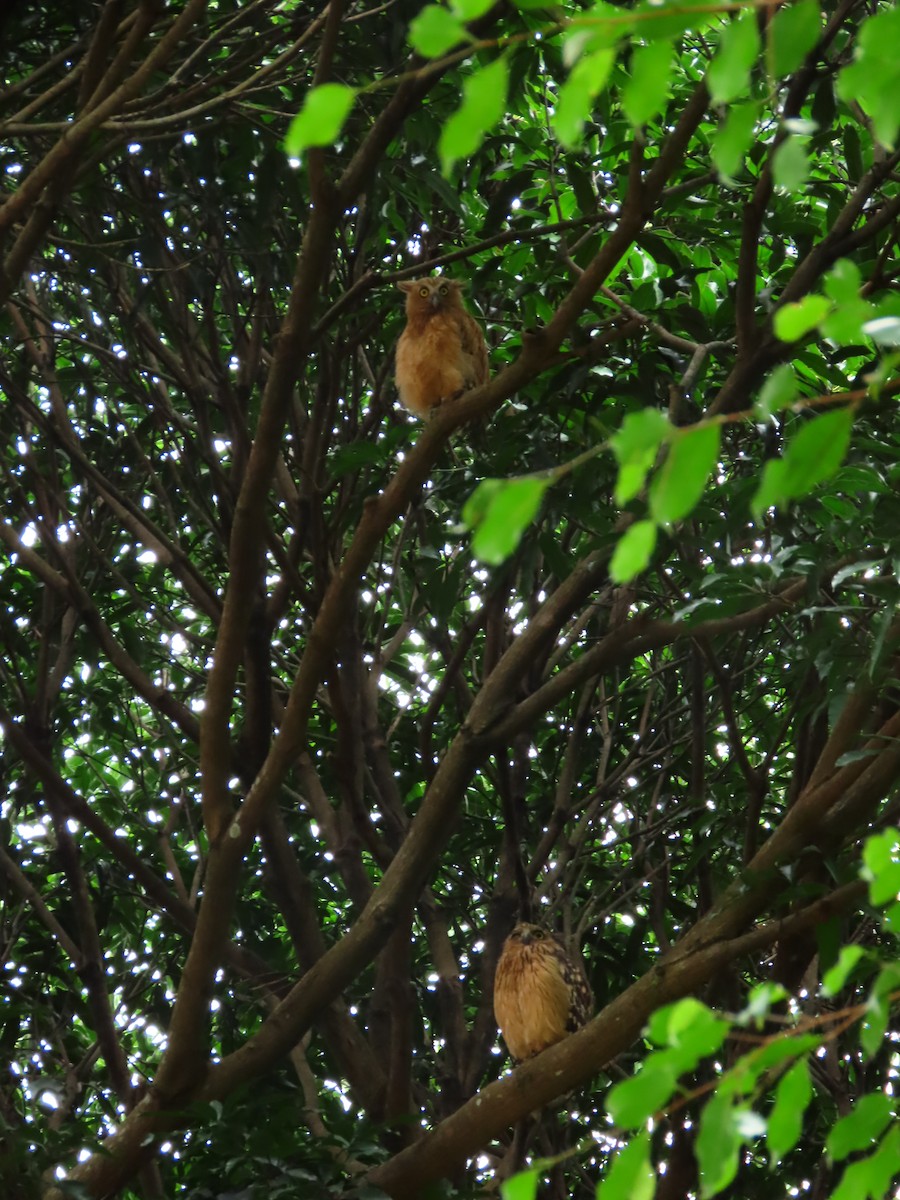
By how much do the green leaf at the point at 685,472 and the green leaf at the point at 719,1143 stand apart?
0.61 meters

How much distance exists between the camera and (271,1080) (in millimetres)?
5125

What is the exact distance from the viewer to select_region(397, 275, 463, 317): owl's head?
5.68m

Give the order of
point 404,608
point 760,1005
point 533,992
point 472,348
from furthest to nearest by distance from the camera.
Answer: point 472,348 < point 533,992 < point 404,608 < point 760,1005

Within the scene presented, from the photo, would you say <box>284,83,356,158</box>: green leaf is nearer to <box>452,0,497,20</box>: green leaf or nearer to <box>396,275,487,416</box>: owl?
<box>452,0,497,20</box>: green leaf

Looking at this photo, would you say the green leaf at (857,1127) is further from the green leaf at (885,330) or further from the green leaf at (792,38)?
the green leaf at (792,38)

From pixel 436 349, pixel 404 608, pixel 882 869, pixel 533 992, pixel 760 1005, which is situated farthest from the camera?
pixel 436 349

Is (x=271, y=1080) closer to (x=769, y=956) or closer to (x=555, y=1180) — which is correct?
(x=555, y=1180)

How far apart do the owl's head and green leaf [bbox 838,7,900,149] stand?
168 inches

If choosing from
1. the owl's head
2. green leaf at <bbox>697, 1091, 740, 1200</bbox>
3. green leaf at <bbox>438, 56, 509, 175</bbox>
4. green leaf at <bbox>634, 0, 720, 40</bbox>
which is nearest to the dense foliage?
the owl's head

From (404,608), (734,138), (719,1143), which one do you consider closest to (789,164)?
(734,138)

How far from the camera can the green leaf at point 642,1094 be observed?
142 centimetres

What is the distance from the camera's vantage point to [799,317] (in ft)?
4.50

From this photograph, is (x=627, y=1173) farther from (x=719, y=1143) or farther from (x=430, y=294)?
(x=430, y=294)

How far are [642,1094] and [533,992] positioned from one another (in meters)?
4.07
